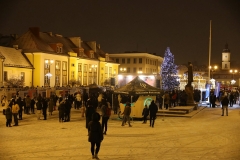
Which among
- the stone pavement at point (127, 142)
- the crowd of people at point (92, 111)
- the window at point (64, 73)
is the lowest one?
the stone pavement at point (127, 142)

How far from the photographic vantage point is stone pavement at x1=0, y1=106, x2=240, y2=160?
10.4 m

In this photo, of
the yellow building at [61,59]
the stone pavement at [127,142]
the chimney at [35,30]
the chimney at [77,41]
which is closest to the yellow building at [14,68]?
the yellow building at [61,59]

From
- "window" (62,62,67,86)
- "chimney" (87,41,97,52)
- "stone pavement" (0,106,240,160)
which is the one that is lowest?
"stone pavement" (0,106,240,160)

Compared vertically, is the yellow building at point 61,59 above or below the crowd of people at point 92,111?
above

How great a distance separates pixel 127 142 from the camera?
1262 cm

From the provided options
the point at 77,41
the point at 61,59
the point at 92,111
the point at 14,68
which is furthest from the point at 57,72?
the point at 92,111

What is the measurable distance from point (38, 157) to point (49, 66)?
40060 mm

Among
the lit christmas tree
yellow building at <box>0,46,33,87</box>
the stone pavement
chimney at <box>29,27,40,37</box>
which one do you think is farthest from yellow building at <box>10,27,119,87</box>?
the stone pavement

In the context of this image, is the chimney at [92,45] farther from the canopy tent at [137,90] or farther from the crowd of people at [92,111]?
the canopy tent at [137,90]

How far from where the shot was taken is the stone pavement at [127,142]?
10.4 metres

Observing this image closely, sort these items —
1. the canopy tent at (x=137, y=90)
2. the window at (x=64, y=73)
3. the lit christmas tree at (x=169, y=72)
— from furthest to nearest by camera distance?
the lit christmas tree at (x=169, y=72) < the window at (x=64, y=73) < the canopy tent at (x=137, y=90)

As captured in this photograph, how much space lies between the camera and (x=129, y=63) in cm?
8581

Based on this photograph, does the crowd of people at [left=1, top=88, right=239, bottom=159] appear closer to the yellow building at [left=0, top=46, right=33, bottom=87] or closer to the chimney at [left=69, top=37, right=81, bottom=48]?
the yellow building at [left=0, top=46, right=33, bottom=87]

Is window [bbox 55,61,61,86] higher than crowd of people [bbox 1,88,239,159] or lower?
higher
